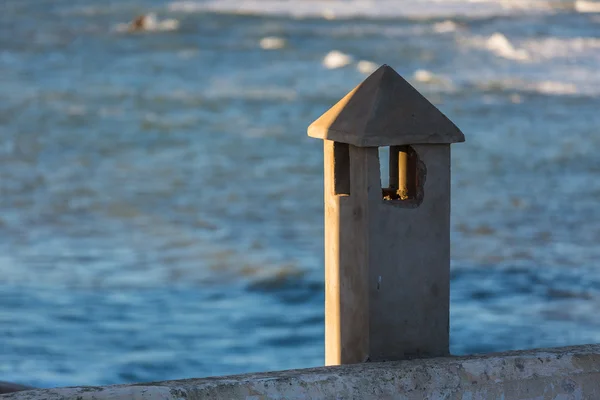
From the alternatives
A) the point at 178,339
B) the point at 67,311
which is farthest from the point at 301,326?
the point at 67,311

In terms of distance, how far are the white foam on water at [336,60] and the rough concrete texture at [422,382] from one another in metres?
24.6

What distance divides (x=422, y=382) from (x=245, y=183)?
12.9m

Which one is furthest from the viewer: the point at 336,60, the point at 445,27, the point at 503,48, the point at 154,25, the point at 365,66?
the point at 154,25

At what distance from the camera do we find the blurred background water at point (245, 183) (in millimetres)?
9305

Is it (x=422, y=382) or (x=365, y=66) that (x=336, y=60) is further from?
(x=422, y=382)

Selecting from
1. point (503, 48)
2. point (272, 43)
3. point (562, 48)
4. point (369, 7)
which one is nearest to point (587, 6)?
point (503, 48)

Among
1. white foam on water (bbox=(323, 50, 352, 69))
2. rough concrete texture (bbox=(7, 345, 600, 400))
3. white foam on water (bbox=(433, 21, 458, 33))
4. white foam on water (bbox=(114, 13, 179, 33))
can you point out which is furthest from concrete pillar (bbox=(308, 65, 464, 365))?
white foam on water (bbox=(114, 13, 179, 33))

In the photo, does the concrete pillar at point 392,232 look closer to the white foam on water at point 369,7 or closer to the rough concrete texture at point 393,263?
the rough concrete texture at point 393,263

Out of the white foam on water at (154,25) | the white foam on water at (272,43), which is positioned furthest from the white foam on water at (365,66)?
the white foam on water at (154,25)

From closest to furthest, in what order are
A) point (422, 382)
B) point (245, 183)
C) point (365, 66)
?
point (422, 382)
point (245, 183)
point (365, 66)

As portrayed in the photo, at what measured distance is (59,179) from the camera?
1658 centimetres

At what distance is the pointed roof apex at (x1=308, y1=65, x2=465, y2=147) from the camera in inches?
144

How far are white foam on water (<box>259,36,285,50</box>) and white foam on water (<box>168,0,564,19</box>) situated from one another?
4.06 m

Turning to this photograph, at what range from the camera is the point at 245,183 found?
16.1 m
